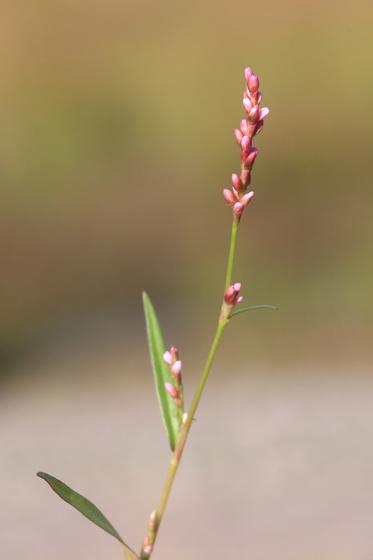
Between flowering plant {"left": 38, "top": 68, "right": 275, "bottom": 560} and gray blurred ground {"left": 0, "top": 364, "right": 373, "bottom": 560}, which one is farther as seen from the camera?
gray blurred ground {"left": 0, "top": 364, "right": 373, "bottom": 560}

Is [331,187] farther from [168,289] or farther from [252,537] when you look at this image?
[252,537]

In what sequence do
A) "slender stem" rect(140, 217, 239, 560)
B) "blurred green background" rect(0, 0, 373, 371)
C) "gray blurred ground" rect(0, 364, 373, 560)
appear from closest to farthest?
1. "slender stem" rect(140, 217, 239, 560)
2. "gray blurred ground" rect(0, 364, 373, 560)
3. "blurred green background" rect(0, 0, 373, 371)

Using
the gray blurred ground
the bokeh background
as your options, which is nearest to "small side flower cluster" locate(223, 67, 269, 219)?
the gray blurred ground

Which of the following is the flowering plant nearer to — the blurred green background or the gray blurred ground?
the gray blurred ground

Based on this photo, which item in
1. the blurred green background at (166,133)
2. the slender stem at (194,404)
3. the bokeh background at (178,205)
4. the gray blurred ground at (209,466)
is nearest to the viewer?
the slender stem at (194,404)

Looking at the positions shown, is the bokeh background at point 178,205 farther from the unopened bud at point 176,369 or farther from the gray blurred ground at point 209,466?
the unopened bud at point 176,369

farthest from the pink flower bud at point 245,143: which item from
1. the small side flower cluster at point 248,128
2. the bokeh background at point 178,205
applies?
the bokeh background at point 178,205

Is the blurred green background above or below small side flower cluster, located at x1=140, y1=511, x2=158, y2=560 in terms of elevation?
below

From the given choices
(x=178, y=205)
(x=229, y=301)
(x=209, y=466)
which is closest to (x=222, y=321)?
(x=229, y=301)

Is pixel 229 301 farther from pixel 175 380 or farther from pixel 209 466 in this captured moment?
pixel 209 466
